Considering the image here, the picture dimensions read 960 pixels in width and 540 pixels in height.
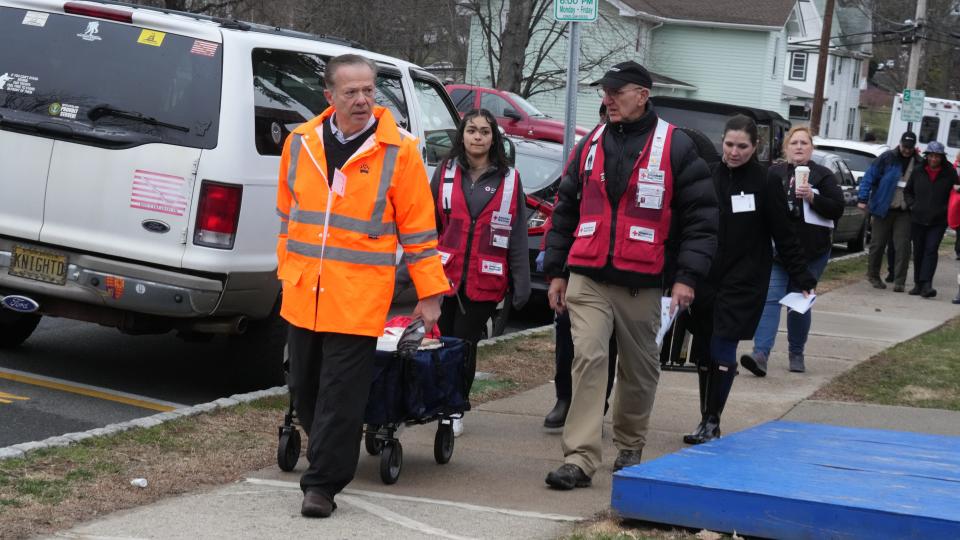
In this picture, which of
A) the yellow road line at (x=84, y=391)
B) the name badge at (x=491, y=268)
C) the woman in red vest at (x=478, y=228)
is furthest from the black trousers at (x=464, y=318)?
the yellow road line at (x=84, y=391)

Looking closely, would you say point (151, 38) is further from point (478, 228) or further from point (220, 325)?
point (478, 228)

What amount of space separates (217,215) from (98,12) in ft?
4.62

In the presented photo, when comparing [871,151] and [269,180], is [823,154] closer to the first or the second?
[871,151]

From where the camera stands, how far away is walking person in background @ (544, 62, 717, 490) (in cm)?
632

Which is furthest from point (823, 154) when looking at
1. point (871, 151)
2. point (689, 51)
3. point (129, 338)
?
point (689, 51)

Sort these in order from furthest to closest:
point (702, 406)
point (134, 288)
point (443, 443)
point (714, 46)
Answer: point (714, 46) → point (702, 406) → point (134, 288) → point (443, 443)

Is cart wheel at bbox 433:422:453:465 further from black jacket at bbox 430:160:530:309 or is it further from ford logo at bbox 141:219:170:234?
ford logo at bbox 141:219:170:234

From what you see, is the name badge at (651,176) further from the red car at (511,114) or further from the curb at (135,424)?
the red car at (511,114)

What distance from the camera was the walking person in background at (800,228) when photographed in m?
9.82

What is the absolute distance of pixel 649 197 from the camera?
6.31 metres

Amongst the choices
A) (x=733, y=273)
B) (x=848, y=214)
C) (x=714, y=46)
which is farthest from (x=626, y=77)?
(x=714, y=46)

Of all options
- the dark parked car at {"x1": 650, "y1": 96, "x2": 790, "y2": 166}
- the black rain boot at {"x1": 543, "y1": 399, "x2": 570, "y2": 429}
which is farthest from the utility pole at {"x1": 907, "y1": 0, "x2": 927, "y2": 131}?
the black rain boot at {"x1": 543, "y1": 399, "x2": 570, "y2": 429}

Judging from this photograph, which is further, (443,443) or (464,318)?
(464,318)

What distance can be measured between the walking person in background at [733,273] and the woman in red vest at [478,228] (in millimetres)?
1085
